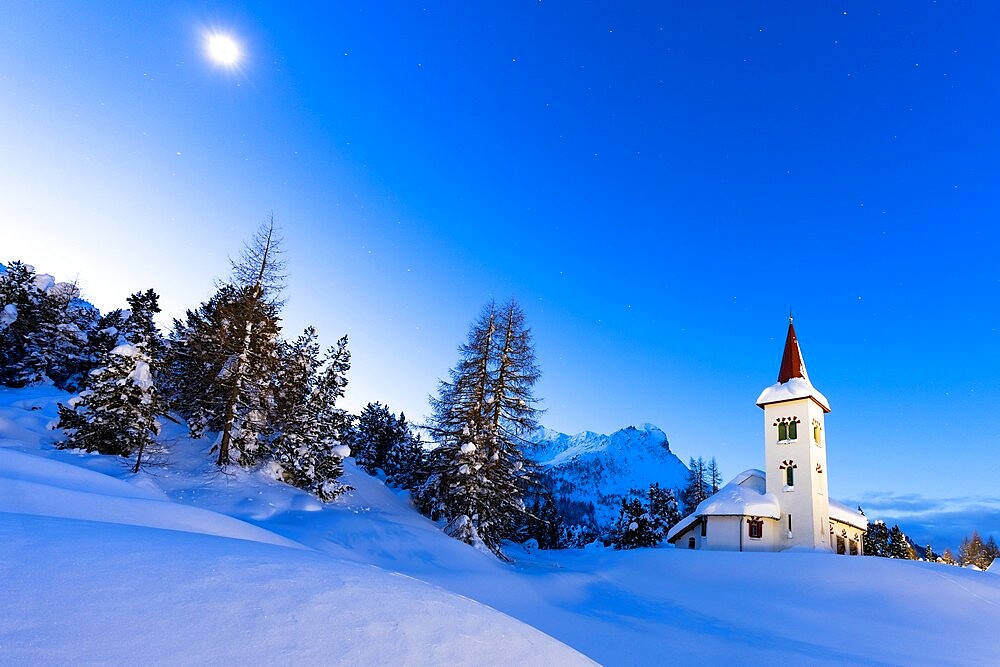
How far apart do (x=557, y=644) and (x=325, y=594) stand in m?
2.07

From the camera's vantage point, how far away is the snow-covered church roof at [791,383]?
119 ft

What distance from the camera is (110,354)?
18938 mm

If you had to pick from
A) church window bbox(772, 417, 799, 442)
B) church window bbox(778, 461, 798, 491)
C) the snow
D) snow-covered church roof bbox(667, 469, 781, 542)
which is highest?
the snow

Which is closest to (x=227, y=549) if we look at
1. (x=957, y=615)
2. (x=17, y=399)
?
(x=957, y=615)

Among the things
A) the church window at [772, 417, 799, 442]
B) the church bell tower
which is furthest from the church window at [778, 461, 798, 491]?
the church window at [772, 417, 799, 442]

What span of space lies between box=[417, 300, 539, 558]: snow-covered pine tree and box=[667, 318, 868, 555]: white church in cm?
1641

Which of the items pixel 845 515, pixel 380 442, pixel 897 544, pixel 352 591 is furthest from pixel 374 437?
pixel 897 544

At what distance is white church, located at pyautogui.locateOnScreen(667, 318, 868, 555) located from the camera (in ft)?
109

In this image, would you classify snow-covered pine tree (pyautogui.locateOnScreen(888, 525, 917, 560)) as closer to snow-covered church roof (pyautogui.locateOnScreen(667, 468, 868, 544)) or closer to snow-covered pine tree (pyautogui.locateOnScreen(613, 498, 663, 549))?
snow-covered church roof (pyautogui.locateOnScreen(667, 468, 868, 544))

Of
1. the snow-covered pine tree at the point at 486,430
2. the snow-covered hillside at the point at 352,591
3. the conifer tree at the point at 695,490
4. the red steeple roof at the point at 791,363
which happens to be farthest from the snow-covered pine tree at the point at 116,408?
the conifer tree at the point at 695,490

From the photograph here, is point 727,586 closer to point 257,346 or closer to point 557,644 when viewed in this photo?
point 557,644

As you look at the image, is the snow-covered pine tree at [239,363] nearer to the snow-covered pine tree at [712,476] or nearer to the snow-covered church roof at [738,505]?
the snow-covered church roof at [738,505]

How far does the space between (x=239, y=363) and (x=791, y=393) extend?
115 feet

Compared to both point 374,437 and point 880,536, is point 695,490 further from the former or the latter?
point 374,437
